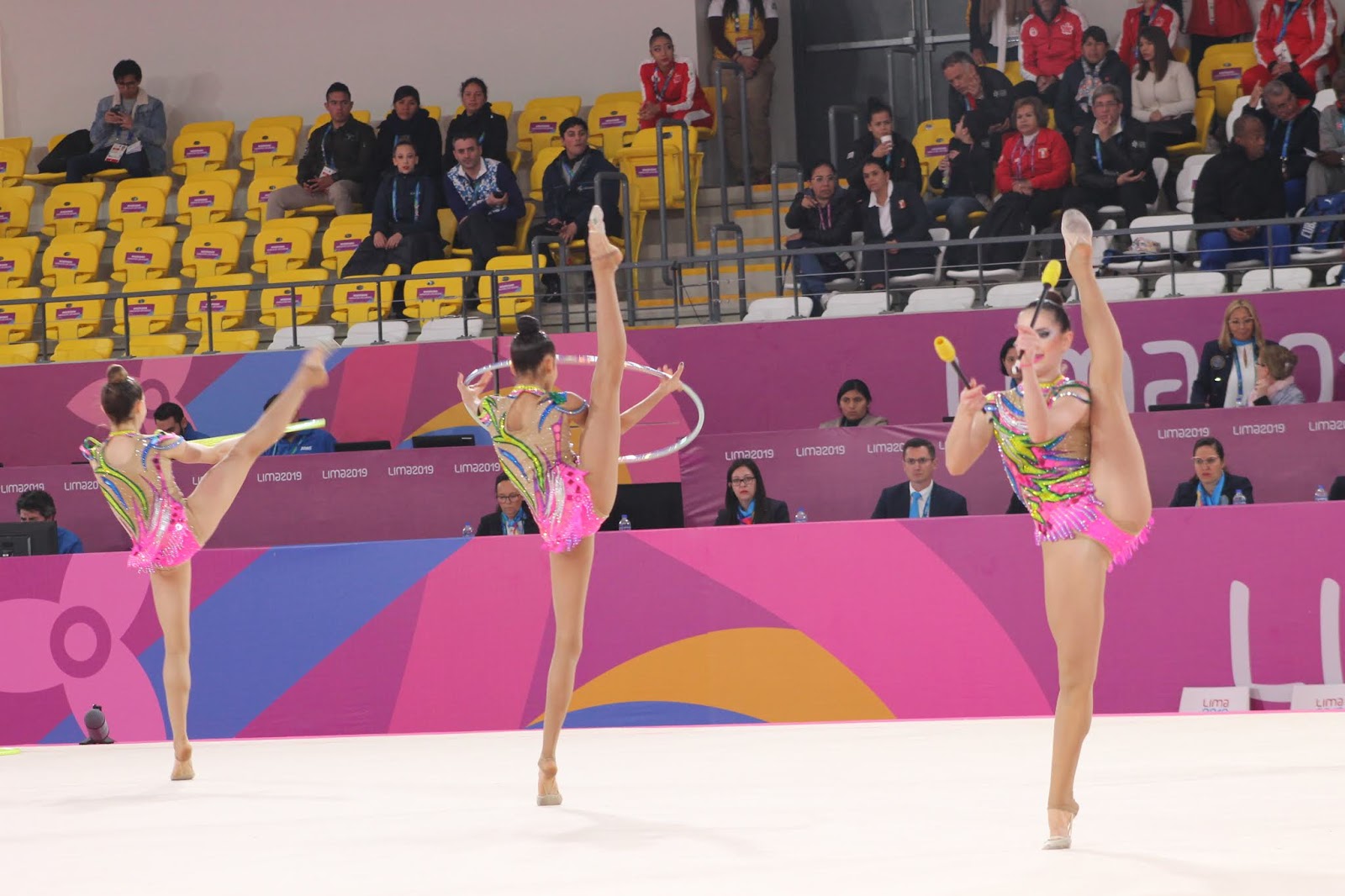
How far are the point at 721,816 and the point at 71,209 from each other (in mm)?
13038

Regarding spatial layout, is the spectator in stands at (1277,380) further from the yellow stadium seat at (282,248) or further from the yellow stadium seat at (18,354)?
the yellow stadium seat at (18,354)

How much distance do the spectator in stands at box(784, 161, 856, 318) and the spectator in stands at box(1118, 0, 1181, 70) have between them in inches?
116

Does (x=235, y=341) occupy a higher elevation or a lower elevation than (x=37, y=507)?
higher

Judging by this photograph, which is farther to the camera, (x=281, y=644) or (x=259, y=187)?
(x=259, y=187)

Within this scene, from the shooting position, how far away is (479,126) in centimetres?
1437

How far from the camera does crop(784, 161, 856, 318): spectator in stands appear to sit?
1230 cm

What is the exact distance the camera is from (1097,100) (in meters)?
12.1

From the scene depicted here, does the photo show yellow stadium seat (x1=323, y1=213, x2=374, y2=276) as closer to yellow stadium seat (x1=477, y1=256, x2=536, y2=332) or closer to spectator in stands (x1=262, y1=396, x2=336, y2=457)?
yellow stadium seat (x1=477, y1=256, x2=536, y2=332)

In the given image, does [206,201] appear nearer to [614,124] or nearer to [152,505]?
[614,124]

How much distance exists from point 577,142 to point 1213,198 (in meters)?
5.39

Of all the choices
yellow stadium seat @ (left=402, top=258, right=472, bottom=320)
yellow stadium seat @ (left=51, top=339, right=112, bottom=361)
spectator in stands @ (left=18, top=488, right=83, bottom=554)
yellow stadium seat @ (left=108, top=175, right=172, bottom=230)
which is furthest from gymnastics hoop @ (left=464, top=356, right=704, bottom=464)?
yellow stadium seat @ (left=108, top=175, right=172, bottom=230)

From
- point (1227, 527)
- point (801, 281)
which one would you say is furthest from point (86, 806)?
point (801, 281)

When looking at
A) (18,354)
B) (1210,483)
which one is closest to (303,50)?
(18,354)

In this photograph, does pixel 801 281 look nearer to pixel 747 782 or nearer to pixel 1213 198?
pixel 1213 198
